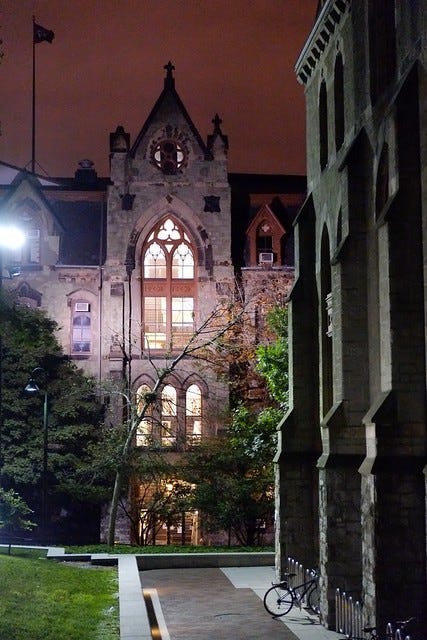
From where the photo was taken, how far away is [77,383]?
46.8m

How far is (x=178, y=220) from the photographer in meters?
49.9

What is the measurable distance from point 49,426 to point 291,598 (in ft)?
72.3

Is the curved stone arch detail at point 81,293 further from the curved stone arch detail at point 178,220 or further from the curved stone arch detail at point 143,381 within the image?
the curved stone arch detail at point 143,381

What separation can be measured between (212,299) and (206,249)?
2.30 m

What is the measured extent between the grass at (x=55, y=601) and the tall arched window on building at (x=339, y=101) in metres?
12.4

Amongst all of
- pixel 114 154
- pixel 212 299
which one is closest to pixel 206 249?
pixel 212 299

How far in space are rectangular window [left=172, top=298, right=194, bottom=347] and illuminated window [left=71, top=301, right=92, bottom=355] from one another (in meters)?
3.83

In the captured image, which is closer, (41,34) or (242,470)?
(242,470)

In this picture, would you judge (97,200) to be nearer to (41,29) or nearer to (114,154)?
(114,154)

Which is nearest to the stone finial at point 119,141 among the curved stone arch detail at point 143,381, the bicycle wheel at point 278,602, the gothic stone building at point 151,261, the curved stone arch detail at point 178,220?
the gothic stone building at point 151,261

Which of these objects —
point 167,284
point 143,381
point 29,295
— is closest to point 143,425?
point 143,381

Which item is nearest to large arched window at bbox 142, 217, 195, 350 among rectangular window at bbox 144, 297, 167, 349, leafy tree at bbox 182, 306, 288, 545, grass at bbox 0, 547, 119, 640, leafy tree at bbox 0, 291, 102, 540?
rectangular window at bbox 144, 297, 167, 349

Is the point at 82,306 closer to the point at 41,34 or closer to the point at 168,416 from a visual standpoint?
the point at 168,416

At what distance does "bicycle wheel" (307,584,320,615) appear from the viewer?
25.1 m
